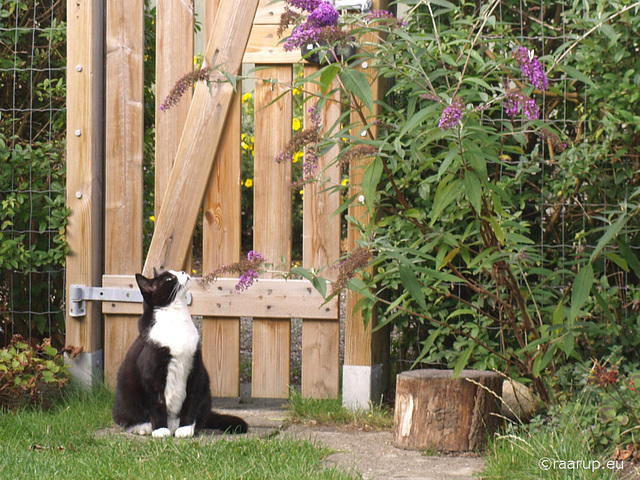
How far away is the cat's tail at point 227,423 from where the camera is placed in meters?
3.68

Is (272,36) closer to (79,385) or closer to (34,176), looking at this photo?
(34,176)

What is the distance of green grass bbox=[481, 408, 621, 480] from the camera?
2.79 m

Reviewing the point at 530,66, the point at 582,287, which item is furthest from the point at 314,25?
the point at 582,287

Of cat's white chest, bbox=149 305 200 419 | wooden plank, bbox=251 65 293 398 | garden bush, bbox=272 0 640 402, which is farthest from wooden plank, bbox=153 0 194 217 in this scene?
cat's white chest, bbox=149 305 200 419

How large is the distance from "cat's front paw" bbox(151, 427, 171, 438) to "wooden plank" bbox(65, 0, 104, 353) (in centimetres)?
115

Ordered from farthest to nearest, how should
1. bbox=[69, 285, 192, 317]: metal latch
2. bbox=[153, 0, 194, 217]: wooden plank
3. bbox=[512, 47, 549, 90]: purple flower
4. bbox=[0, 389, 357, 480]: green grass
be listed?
bbox=[69, 285, 192, 317]: metal latch → bbox=[153, 0, 194, 217]: wooden plank → bbox=[0, 389, 357, 480]: green grass → bbox=[512, 47, 549, 90]: purple flower

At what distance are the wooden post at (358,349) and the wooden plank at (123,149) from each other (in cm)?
125

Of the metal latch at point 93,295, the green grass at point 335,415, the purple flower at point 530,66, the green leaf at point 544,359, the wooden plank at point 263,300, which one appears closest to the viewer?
the purple flower at point 530,66

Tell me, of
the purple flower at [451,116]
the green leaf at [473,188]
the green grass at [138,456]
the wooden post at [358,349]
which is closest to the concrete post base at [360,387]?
the wooden post at [358,349]

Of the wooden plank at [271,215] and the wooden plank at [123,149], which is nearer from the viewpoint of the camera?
the wooden plank at [271,215]

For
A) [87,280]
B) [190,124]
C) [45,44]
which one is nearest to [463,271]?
[190,124]

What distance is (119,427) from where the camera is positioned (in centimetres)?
381

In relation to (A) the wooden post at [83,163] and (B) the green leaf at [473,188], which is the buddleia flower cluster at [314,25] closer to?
(B) the green leaf at [473,188]

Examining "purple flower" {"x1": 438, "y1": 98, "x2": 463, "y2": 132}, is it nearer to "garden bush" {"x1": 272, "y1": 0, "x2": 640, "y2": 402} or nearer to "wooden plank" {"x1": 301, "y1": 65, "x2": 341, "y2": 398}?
"garden bush" {"x1": 272, "y1": 0, "x2": 640, "y2": 402}
